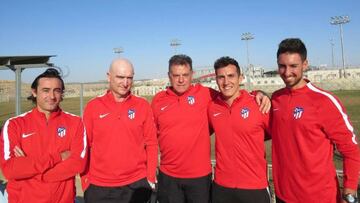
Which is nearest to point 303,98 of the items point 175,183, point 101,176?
point 175,183

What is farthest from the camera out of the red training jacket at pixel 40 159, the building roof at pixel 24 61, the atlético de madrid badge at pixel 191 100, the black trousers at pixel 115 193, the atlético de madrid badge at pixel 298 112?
the building roof at pixel 24 61

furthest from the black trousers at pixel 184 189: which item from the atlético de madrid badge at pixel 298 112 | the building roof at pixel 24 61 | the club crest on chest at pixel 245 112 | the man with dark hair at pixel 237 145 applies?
the building roof at pixel 24 61

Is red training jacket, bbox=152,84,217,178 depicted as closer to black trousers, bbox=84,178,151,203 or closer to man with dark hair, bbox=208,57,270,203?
man with dark hair, bbox=208,57,270,203

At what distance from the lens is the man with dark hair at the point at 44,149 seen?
291 centimetres

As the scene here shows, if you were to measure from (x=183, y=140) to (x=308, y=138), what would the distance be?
140cm

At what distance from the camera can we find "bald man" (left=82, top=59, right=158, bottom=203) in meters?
3.50

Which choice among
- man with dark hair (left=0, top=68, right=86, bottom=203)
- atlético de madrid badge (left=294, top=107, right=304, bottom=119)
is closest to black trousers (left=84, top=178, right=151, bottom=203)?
man with dark hair (left=0, top=68, right=86, bottom=203)

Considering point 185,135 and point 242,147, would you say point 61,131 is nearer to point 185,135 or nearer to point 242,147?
point 185,135

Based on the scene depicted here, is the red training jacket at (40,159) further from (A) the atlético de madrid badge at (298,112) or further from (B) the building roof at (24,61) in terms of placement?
(B) the building roof at (24,61)

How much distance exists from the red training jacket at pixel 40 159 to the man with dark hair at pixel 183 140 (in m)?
1.13

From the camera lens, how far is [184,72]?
4035mm

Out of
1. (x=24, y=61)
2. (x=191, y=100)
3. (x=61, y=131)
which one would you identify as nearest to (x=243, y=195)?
(x=191, y=100)

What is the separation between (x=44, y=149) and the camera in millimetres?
3051

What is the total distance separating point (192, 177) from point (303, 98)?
5.04 ft
